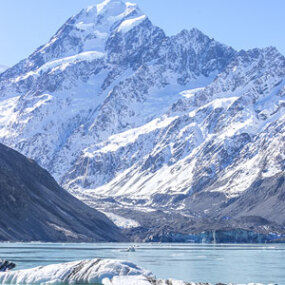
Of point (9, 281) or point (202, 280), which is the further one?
point (202, 280)

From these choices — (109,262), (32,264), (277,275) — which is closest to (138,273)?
(109,262)

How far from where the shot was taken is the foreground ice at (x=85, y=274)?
3681 inches

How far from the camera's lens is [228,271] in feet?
418

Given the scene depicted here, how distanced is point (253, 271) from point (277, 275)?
7.85m

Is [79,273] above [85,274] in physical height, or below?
above

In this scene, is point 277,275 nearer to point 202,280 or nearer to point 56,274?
point 202,280

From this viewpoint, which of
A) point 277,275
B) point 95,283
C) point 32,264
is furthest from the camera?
point 32,264

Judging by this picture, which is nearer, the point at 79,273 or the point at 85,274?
the point at 85,274

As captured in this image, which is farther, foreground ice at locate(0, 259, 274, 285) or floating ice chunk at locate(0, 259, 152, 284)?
floating ice chunk at locate(0, 259, 152, 284)

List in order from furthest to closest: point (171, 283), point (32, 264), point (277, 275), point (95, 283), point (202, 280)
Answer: point (32, 264) < point (277, 275) < point (202, 280) < point (95, 283) < point (171, 283)

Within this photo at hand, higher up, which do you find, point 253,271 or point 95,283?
point 253,271

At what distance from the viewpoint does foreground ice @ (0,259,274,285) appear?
93.5 m

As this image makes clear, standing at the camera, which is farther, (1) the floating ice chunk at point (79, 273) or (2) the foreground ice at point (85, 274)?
(1) the floating ice chunk at point (79, 273)

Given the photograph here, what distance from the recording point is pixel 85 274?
9562cm
